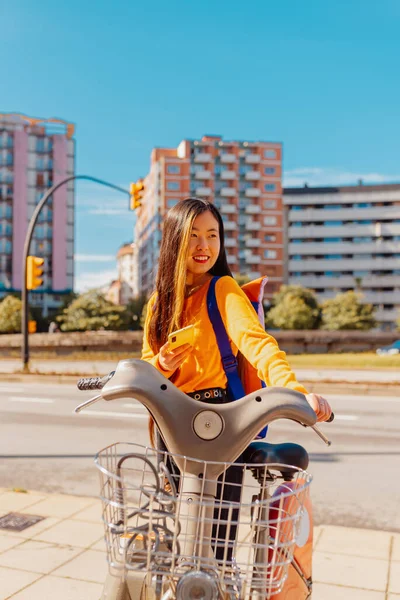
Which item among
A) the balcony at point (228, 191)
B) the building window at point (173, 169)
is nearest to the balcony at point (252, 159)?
the balcony at point (228, 191)

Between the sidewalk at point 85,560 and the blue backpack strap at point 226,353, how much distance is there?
176cm

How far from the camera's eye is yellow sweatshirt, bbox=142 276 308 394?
5.94ft

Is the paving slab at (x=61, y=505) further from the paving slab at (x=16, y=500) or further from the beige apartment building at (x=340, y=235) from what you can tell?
the beige apartment building at (x=340, y=235)

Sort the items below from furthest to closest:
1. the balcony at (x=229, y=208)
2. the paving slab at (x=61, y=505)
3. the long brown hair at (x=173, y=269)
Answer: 1. the balcony at (x=229, y=208)
2. the paving slab at (x=61, y=505)
3. the long brown hair at (x=173, y=269)

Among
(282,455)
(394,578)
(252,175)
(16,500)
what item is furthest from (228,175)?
(282,455)

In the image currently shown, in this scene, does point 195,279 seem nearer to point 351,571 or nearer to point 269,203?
point 351,571

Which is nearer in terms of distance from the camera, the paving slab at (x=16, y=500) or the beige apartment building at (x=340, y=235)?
the paving slab at (x=16, y=500)

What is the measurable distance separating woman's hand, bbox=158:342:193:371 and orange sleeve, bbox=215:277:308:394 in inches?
6.1

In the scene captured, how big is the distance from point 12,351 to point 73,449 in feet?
71.5

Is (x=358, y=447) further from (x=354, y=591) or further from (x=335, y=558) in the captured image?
(x=354, y=591)

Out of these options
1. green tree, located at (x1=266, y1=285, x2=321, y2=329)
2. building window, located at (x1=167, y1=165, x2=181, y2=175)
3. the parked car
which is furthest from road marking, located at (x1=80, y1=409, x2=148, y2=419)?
building window, located at (x1=167, y1=165, x2=181, y2=175)

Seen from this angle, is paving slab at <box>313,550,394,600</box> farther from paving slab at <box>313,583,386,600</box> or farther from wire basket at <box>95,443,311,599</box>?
wire basket at <box>95,443,311,599</box>

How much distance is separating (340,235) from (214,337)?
99.6 m

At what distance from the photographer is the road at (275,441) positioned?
17.3 ft
